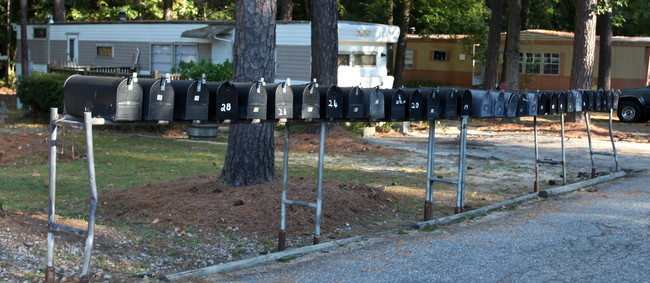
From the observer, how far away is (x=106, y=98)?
5.21 meters

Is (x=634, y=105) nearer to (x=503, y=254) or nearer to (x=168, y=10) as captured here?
(x=503, y=254)

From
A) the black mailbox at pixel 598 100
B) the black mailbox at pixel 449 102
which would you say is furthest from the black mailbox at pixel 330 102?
the black mailbox at pixel 598 100

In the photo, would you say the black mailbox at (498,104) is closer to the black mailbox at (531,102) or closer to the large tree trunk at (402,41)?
the black mailbox at (531,102)

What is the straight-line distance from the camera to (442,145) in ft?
53.8

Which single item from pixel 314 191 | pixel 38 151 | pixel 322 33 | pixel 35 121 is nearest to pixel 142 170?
pixel 38 151

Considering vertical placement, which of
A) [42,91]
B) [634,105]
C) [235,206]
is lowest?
[235,206]

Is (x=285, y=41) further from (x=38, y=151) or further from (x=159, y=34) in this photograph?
(x=38, y=151)

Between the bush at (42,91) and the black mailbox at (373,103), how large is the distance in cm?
1439

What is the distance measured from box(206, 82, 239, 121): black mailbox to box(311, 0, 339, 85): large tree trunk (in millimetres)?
9839

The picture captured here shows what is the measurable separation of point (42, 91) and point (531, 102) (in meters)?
15.6

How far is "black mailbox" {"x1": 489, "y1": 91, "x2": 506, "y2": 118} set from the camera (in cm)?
896

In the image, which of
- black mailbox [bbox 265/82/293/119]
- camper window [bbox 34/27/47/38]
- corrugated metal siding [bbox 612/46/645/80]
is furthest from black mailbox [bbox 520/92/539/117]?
camper window [bbox 34/27/47/38]

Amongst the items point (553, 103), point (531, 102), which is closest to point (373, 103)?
point (531, 102)

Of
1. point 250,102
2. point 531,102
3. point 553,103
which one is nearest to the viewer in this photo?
point 250,102
